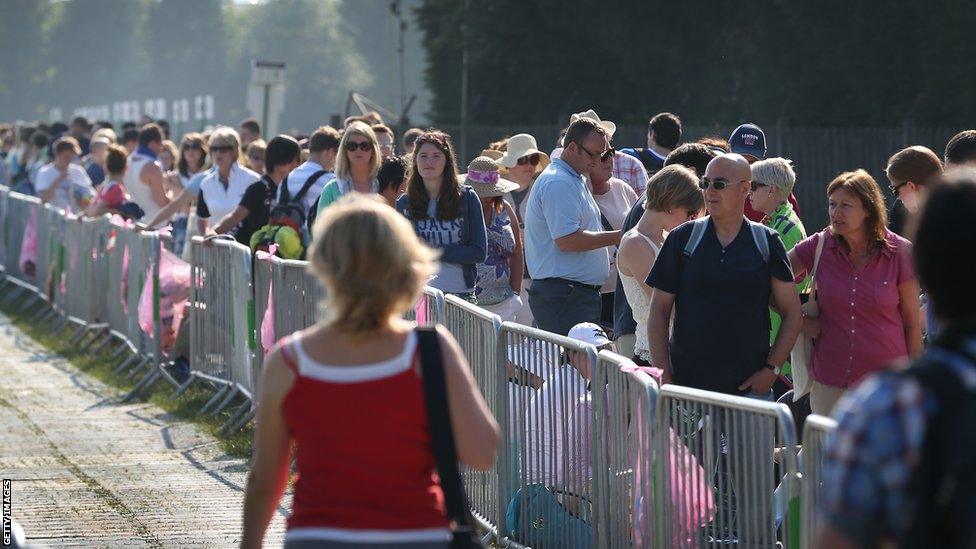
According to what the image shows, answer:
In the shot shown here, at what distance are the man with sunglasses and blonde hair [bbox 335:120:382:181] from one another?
3.82ft

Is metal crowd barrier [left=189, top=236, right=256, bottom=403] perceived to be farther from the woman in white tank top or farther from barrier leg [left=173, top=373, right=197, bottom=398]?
the woman in white tank top

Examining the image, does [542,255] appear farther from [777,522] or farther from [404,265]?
[404,265]

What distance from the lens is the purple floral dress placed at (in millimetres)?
9500

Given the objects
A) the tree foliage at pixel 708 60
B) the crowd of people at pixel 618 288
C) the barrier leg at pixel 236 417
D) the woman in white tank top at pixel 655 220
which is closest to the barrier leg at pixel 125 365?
the crowd of people at pixel 618 288

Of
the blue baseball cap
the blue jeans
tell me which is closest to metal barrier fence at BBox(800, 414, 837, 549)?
the blue jeans

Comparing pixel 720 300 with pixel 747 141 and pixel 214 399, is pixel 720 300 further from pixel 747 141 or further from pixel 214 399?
pixel 214 399

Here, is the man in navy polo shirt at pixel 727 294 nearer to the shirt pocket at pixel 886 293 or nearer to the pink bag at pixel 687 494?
the shirt pocket at pixel 886 293

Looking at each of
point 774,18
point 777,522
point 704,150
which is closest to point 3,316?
point 704,150

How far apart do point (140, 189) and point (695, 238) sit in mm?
9764

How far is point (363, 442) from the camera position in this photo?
3.68m

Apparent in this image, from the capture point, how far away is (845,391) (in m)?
6.69

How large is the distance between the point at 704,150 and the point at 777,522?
12.3 feet

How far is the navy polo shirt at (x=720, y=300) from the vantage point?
21.1 feet

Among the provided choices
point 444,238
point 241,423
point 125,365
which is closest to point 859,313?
point 444,238
